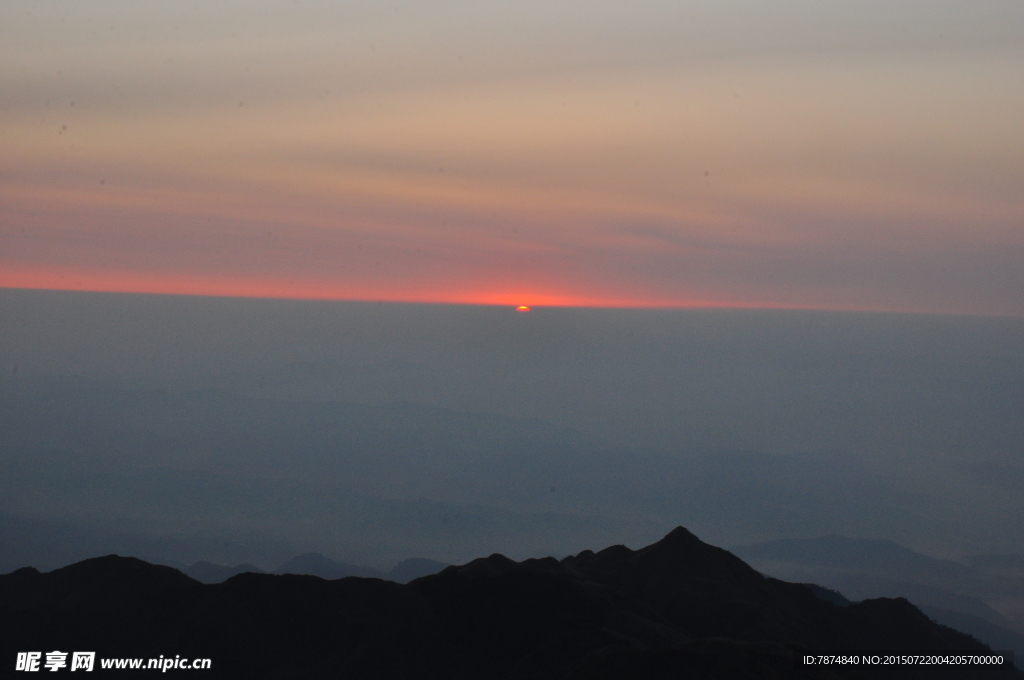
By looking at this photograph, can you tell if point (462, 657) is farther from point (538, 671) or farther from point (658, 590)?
point (658, 590)

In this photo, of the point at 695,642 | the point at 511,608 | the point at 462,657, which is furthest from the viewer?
the point at 511,608

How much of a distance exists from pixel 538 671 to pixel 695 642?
9.84 meters

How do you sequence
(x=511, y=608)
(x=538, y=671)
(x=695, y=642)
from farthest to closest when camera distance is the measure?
(x=511, y=608), (x=538, y=671), (x=695, y=642)

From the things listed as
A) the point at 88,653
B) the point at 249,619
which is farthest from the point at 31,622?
the point at 249,619

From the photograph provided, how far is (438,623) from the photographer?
2281 inches

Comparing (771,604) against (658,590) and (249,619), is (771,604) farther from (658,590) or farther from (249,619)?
(249,619)

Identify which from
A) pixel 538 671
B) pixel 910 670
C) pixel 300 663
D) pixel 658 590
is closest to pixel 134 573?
pixel 300 663

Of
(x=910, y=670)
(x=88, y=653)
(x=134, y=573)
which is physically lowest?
(x=910, y=670)

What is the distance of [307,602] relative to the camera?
59125mm

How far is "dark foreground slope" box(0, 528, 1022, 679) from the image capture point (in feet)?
170

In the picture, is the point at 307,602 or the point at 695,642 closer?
the point at 695,642

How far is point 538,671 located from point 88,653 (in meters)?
28.8

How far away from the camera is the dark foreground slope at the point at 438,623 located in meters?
51.8

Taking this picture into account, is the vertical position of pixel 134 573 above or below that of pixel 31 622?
above
